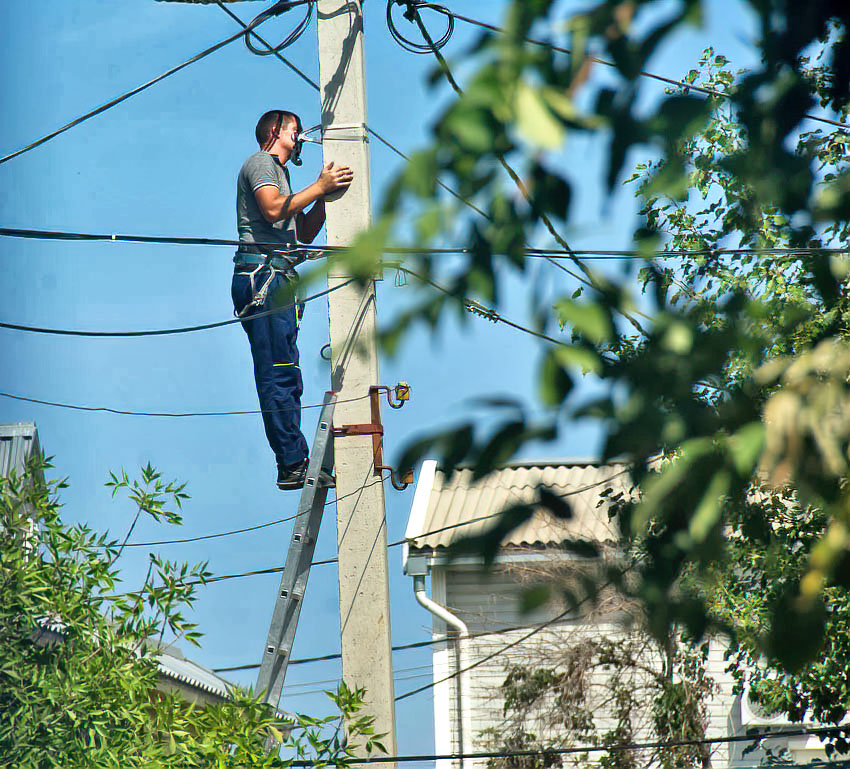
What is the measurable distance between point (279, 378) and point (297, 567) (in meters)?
1.18

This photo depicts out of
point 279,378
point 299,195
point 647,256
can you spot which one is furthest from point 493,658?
point 647,256

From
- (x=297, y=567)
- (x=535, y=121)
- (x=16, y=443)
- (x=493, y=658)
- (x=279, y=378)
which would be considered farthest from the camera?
(x=16, y=443)

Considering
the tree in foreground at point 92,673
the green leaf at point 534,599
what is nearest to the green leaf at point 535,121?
the green leaf at point 534,599

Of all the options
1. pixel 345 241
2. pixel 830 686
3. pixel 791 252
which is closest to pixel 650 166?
pixel 791 252

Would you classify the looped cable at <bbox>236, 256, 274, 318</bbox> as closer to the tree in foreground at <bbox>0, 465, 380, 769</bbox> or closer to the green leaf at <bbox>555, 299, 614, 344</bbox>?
the tree in foreground at <bbox>0, 465, 380, 769</bbox>

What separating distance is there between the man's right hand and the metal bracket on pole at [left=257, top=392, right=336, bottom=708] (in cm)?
119

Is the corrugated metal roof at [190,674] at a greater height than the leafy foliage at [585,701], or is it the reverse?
the corrugated metal roof at [190,674]

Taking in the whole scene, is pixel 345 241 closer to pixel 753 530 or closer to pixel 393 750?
pixel 393 750

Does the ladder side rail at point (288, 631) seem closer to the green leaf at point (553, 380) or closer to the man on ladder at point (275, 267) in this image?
the man on ladder at point (275, 267)

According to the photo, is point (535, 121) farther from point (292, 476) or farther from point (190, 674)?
point (190, 674)

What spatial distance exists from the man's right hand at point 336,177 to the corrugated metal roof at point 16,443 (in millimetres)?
4871

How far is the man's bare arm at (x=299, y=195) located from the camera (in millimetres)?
6215

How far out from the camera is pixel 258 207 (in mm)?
6957

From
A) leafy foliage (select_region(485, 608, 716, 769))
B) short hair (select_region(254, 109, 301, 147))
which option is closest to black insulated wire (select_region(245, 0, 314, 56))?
short hair (select_region(254, 109, 301, 147))
